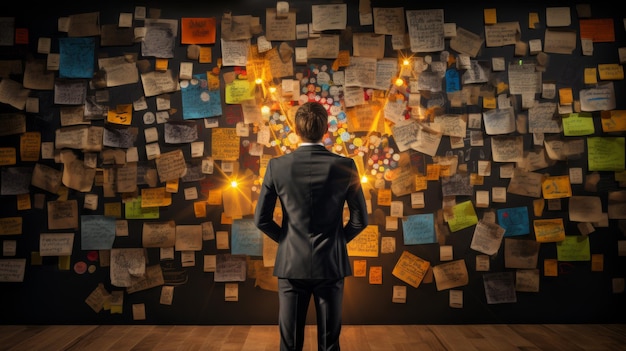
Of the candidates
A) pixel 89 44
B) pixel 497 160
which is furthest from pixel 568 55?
pixel 89 44

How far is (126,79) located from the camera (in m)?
3.47

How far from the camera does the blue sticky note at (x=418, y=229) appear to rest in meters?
3.47

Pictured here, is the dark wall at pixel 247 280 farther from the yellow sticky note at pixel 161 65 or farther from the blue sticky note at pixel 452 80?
the blue sticky note at pixel 452 80

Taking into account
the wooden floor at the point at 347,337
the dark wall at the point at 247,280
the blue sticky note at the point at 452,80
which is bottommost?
the wooden floor at the point at 347,337

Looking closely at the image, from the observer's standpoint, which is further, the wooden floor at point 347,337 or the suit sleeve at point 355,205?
the wooden floor at point 347,337

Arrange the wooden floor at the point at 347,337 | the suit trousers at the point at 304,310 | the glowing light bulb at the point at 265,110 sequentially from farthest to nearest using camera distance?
the glowing light bulb at the point at 265,110, the wooden floor at the point at 347,337, the suit trousers at the point at 304,310

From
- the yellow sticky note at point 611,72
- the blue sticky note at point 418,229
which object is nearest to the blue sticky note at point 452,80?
the blue sticky note at point 418,229

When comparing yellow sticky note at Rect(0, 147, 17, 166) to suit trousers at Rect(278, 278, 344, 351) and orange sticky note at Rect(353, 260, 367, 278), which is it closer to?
suit trousers at Rect(278, 278, 344, 351)

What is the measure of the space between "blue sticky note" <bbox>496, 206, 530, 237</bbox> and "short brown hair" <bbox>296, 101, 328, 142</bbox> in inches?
77.0

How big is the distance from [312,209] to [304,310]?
461mm

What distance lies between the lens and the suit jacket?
Answer: 6.89 feet

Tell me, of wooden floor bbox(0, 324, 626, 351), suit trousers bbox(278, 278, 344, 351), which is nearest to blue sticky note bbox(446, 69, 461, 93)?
wooden floor bbox(0, 324, 626, 351)

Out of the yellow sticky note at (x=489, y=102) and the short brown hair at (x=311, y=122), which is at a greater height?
the yellow sticky note at (x=489, y=102)

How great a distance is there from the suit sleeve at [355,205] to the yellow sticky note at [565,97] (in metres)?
2.11
